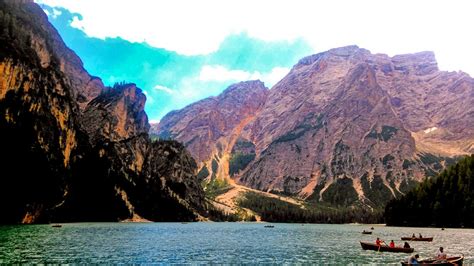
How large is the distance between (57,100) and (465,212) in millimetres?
176148

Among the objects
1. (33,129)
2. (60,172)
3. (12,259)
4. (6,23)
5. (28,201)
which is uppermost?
(6,23)

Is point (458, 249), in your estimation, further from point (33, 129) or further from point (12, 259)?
point (33, 129)

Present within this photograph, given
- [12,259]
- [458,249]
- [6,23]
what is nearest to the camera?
[12,259]

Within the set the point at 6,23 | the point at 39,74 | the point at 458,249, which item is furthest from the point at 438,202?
the point at 6,23

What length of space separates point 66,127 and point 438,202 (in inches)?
6471

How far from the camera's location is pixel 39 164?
16300 centimetres

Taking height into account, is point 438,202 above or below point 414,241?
above

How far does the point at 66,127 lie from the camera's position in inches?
7633

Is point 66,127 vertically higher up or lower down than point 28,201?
higher up

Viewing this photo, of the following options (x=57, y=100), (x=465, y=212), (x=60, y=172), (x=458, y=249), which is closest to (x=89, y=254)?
(x=458, y=249)

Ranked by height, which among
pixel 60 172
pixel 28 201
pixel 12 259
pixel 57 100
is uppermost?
pixel 57 100

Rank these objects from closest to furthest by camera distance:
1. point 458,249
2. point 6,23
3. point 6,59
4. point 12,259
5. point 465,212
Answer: point 12,259 → point 458,249 → point 6,59 → point 6,23 → point 465,212

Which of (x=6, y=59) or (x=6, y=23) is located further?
(x=6, y=23)

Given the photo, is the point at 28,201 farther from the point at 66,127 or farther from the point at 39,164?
the point at 66,127
